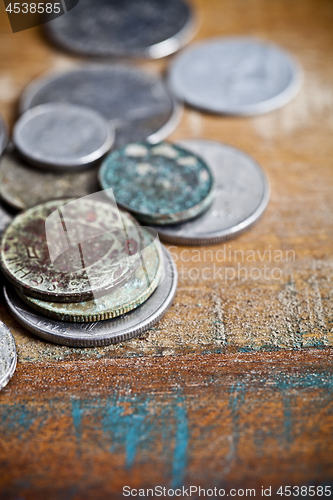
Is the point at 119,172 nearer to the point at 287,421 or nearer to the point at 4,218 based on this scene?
the point at 4,218

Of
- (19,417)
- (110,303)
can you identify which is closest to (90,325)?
(110,303)

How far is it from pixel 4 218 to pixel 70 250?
206mm

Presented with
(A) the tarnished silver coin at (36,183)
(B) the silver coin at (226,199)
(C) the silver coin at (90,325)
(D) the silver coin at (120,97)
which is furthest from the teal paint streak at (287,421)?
(D) the silver coin at (120,97)

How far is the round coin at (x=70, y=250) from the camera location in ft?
2.83

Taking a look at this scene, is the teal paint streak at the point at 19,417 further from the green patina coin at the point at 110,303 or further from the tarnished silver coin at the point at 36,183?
the tarnished silver coin at the point at 36,183

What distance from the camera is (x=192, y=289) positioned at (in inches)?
38.7

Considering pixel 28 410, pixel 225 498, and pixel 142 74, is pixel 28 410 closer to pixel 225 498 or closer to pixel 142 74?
pixel 225 498

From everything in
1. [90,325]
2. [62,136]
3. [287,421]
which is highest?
[62,136]

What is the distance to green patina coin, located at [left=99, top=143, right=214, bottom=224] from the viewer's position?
1027mm

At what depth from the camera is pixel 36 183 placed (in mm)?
1121

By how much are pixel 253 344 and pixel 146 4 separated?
129 centimetres

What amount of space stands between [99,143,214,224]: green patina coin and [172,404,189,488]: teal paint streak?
388mm

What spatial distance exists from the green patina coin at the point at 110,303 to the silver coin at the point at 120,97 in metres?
0.47

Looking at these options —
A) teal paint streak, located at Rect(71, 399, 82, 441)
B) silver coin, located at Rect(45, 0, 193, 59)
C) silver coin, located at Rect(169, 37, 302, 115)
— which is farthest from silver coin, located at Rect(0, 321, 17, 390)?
silver coin, located at Rect(45, 0, 193, 59)
